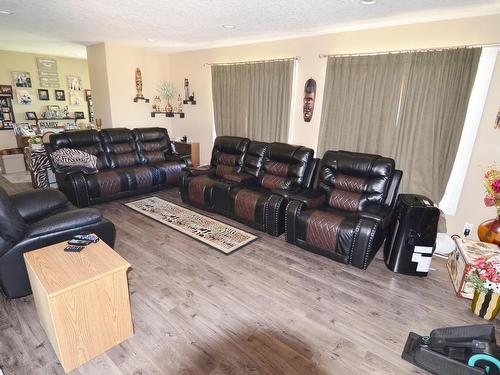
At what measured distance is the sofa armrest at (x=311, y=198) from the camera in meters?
3.10

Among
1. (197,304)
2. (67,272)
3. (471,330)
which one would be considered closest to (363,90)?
(471,330)

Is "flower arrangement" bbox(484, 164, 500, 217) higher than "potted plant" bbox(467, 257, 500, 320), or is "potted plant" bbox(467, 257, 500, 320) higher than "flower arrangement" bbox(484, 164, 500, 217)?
"flower arrangement" bbox(484, 164, 500, 217)

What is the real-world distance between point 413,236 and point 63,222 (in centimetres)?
294


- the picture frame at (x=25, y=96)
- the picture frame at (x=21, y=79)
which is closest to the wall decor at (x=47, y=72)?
the picture frame at (x=21, y=79)

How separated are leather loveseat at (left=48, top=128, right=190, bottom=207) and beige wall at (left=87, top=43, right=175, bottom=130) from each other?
91 centimetres

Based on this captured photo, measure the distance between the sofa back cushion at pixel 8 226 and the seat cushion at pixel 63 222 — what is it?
75 millimetres

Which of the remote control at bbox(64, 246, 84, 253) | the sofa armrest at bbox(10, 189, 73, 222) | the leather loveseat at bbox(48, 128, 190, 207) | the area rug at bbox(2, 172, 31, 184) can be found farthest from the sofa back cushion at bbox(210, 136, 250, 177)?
the area rug at bbox(2, 172, 31, 184)

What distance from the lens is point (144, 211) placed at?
401 centimetres

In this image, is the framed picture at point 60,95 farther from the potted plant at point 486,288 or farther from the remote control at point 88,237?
the potted plant at point 486,288

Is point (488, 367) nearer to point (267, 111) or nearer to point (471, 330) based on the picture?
point (471, 330)

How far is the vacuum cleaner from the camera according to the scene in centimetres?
165

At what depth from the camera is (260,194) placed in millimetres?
3518

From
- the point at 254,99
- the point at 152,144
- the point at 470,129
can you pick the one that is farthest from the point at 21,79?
the point at 470,129

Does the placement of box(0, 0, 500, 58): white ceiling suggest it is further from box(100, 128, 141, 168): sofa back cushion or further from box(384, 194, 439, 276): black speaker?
box(384, 194, 439, 276): black speaker
